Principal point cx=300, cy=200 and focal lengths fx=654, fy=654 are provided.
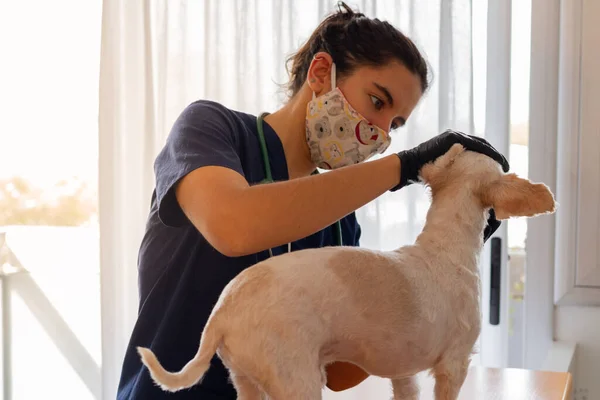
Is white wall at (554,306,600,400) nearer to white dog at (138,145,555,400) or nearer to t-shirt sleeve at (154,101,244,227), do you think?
white dog at (138,145,555,400)

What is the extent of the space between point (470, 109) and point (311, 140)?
0.83 m

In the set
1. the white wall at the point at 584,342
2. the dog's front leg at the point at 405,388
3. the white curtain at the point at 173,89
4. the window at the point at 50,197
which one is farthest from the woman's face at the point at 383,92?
the window at the point at 50,197

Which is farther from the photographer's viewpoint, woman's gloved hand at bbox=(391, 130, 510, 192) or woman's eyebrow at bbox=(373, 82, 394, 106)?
woman's eyebrow at bbox=(373, 82, 394, 106)

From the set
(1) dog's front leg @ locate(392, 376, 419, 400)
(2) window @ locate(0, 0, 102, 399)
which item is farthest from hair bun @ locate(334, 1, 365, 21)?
(2) window @ locate(0, 0, 102, 399)

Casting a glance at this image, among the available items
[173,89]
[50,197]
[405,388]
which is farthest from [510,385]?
[50,197]

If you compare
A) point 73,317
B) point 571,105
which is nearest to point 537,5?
point 571,105

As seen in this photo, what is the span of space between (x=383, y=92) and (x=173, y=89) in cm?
115

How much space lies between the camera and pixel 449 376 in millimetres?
713

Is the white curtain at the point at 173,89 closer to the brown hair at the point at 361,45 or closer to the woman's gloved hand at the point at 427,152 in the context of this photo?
the brown hair at the point at 361,45

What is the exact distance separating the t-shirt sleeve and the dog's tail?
202 millimetres

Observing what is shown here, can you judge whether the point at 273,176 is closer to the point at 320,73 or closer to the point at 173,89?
the point at 320,73

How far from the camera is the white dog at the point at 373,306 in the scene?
0.60 metres

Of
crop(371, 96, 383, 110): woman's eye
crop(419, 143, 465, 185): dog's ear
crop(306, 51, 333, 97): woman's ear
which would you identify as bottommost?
crop(419, 143, 465, 185): dog's ear

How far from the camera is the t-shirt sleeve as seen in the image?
74 cm
